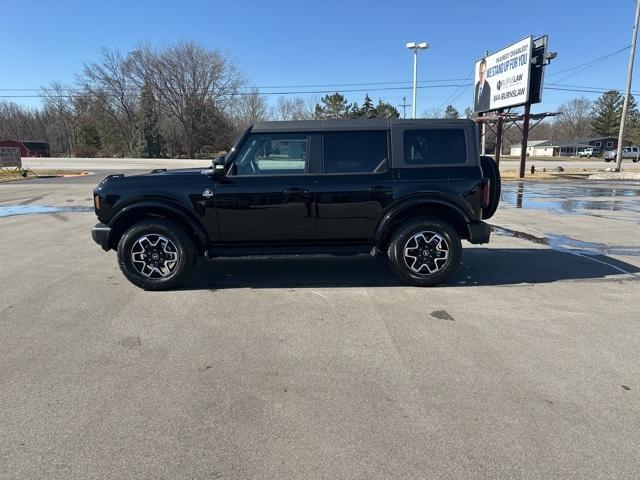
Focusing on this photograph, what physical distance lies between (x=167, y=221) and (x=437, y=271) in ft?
10.8

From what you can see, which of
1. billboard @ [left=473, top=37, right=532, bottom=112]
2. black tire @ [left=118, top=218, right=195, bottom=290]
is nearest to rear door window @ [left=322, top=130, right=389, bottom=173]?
black tire @ [left=118, top=218, right=195, bottom=290]

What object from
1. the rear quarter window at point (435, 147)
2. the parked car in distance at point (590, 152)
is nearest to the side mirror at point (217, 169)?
the rear quarter window at point (435, 147)

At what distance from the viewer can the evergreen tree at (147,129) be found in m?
63.4

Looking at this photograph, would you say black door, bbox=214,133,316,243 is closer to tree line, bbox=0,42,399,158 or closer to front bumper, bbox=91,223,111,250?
front bumper, bbox=91,223,111,250

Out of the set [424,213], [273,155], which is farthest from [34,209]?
[424,213]

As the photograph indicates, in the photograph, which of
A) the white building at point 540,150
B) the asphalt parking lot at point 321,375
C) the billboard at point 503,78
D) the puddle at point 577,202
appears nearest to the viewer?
the asphalt parking lot at point 321,375

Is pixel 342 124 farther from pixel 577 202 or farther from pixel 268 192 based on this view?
pixel 577 202

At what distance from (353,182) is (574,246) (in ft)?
16.4

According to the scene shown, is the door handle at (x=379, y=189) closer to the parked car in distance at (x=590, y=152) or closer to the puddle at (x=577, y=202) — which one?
the puddle at (x=577, y=202)

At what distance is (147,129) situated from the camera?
63.3 meters

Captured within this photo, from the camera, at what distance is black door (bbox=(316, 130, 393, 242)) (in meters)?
5.38

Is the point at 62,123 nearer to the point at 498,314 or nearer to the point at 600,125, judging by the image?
the point at 498,314

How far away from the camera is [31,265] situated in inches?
269

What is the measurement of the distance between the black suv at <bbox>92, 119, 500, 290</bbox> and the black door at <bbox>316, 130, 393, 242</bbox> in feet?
0.04
